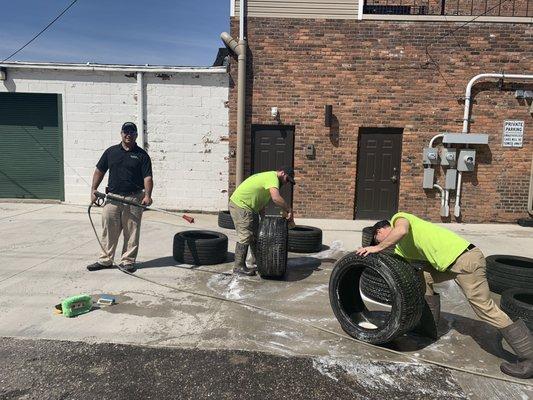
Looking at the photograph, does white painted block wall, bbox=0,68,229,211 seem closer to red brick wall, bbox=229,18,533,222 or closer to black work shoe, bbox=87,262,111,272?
red brick wall, bbox=229,18,533,222

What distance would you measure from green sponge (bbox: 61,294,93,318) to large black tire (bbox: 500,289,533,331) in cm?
428

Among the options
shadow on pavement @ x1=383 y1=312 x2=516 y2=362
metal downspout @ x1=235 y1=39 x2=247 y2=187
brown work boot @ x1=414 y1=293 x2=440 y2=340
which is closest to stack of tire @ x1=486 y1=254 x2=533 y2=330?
shadow on pavement @ x1=383 y1=312 x2=516 y2=362

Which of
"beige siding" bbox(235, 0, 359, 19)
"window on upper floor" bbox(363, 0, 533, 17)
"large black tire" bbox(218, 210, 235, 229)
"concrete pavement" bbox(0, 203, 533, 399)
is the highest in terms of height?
"window on upper floor" bbox(363, 0, 533, 17)

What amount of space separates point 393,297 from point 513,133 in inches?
334

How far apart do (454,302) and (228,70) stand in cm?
751

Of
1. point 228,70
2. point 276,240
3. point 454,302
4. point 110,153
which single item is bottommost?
point 454,302

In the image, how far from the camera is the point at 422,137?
10.5 meters

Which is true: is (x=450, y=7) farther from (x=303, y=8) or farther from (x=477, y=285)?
(x=477, y=285)

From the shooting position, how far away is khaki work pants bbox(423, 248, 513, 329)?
3734 mm

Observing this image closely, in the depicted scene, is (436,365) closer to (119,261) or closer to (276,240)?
(276,240)

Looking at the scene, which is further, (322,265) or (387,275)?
(322,265)

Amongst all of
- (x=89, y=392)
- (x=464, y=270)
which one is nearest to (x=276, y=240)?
(x=464, y=270)

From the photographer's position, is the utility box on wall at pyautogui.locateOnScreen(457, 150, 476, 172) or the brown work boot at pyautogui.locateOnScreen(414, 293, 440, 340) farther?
the utility box on wall at pyautogui.locateOnScreen(457, 150, 476, 172)

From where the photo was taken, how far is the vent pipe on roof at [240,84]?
400 inches
